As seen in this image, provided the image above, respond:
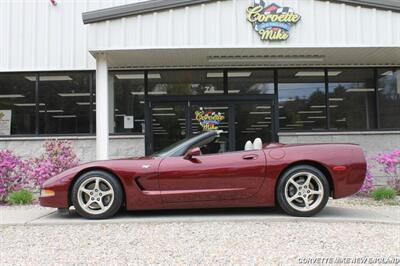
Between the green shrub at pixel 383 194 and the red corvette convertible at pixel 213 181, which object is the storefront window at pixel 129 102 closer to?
the red corvette convertible at pixel 213 181

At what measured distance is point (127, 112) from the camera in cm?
1103

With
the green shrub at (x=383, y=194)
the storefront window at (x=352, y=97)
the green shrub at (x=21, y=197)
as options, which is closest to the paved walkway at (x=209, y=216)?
the green shrub at (x=21, y=197)

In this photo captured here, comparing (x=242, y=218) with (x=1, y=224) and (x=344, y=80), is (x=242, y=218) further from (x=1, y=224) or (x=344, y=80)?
(x=344, y=80)

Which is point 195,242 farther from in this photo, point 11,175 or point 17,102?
point 17,102

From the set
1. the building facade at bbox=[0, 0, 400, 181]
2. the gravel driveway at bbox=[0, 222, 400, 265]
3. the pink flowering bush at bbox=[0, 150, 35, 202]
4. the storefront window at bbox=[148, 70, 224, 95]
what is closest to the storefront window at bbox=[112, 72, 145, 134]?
the building facade at bbox=[0, 0, 400, 181]

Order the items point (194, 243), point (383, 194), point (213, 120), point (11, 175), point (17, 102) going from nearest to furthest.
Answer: point (194, 243)
point (383, 194)
point (11, 175)
point (213, 120)
point (17, 102)

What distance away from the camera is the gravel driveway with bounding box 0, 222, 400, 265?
4.33 metres

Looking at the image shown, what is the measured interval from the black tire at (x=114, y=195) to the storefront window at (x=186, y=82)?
524 centimetres

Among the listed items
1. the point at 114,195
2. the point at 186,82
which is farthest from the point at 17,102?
the point at 114,195

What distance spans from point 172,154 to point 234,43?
337cm

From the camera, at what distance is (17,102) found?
37.3 feet

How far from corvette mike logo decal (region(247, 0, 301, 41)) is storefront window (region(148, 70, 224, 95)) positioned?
2655 mm

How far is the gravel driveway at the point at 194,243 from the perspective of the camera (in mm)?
4332

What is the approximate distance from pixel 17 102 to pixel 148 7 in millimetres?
4719
